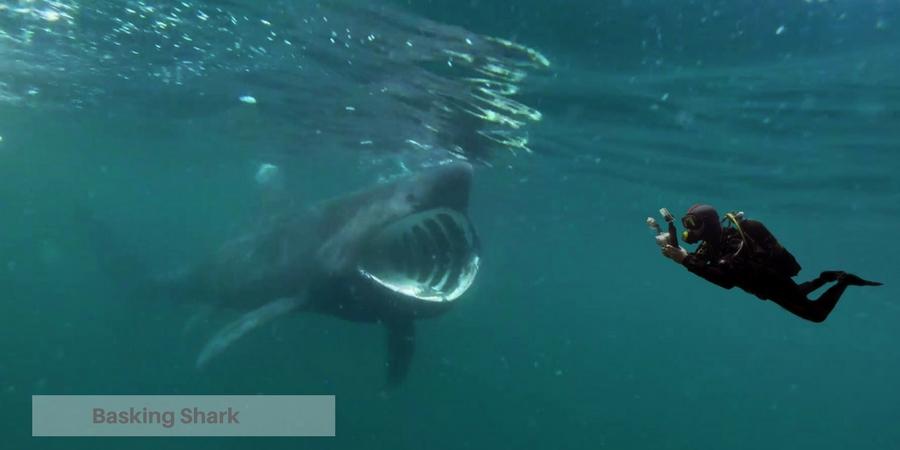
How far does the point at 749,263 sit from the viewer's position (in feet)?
8.89

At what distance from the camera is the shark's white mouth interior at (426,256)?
9836mm

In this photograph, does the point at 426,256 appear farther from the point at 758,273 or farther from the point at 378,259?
the point at 758,273

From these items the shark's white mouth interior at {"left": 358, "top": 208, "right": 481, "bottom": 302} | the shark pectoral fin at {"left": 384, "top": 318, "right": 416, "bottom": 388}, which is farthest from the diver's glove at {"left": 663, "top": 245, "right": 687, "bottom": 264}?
the shark pectoral fin at {"left": 384, "top": 318, "right": 416, "bottom": 388}

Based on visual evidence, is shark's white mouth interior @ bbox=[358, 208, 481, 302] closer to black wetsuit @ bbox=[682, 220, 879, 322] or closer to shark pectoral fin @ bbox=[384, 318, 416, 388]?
shark pectoral fin @ bbox=[384, 318, 416, 388]

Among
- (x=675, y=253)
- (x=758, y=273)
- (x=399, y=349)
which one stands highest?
(x=758, y=273)

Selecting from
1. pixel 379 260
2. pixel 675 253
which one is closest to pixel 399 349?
pixel 379 260

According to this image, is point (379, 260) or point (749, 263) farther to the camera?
point (379, 260)

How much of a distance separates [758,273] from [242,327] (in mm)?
9531

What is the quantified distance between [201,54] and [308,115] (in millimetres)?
5947

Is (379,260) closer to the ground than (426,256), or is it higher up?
closer to the ground

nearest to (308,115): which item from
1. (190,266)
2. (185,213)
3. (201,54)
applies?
(201,54)

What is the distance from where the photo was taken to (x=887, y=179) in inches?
741

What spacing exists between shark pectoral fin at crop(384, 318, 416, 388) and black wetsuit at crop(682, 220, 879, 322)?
8.89 metres

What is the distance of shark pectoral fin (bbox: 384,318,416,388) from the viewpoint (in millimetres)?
11578
